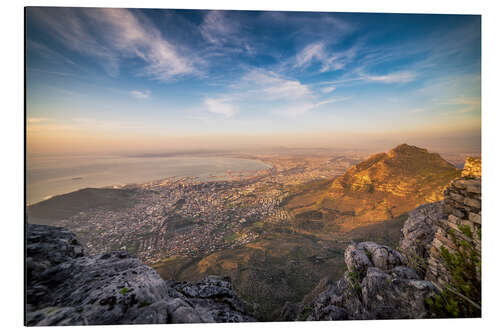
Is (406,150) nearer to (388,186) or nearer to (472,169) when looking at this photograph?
(388,186)

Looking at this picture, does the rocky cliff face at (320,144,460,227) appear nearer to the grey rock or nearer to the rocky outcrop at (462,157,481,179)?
the grey rock

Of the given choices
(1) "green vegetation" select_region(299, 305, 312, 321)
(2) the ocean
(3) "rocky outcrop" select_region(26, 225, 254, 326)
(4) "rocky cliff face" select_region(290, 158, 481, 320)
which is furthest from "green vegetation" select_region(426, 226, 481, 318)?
(2) the ocean

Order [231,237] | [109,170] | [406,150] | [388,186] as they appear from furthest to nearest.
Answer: [388,186], [231,237], [406,150], [109,170]

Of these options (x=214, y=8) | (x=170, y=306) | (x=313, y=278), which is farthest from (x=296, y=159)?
(x=170, y=306)

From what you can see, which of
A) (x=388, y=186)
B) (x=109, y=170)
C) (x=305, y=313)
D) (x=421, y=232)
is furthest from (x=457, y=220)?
(x=109, y=170)
